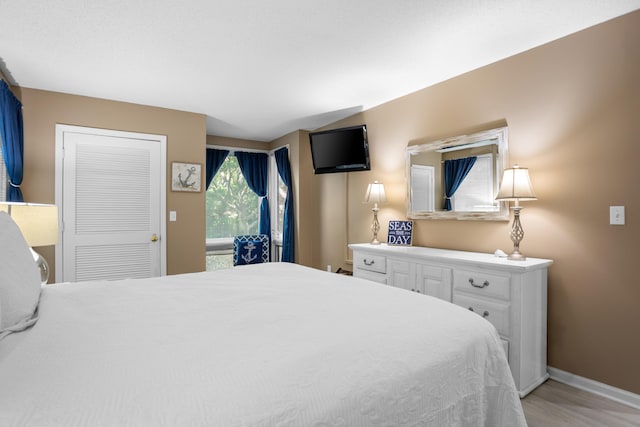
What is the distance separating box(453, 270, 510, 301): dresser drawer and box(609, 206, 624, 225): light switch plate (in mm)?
734

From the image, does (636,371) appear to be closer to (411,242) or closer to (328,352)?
(411,242)

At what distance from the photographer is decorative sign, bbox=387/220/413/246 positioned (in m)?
3.31

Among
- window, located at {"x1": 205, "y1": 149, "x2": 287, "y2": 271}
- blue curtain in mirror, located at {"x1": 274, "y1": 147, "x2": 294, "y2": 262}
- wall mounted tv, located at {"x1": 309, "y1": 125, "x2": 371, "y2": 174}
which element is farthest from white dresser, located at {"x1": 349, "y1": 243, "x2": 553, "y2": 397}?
window, located at {"x1": 205, "y1": 149, "x2": 287, "y2": 271}

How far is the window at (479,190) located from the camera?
2709 mm

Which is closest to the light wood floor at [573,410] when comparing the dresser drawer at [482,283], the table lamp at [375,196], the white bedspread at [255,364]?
the dresser drawer at [482,283]

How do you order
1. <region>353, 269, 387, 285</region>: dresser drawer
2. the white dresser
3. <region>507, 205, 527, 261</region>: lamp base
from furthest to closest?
<region>353, 269, 387, 285</region>: dresser drawer
<region>507, 205, 527, 261</region>: lamp base
the white dresser

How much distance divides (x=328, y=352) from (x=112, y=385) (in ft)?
1.73

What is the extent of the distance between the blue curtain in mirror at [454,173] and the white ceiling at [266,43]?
79cm

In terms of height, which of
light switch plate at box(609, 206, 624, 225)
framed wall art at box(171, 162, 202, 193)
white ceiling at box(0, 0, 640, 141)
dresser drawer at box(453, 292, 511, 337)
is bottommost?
dresser drawer at box(453, 292, 511, 337)

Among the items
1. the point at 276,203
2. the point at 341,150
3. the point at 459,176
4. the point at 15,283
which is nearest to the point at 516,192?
the point at 459,176

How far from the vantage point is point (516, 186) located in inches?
91.8

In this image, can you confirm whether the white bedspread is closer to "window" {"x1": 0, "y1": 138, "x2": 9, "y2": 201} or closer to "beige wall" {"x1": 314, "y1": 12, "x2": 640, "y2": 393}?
"beige wall" {"x1": 314, "y1": 12, "x2": 640, "y2": 393}

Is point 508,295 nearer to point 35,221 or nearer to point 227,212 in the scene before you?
point 35,221

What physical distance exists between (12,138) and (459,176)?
4019mm
